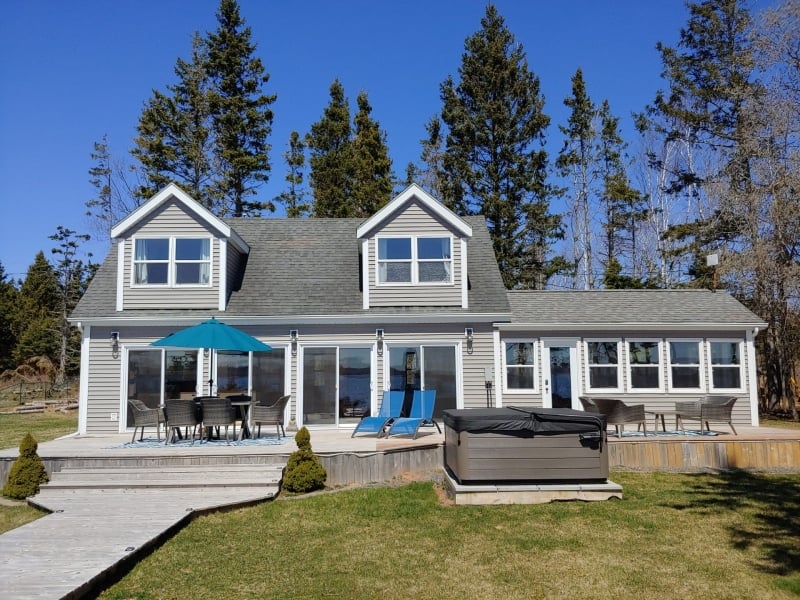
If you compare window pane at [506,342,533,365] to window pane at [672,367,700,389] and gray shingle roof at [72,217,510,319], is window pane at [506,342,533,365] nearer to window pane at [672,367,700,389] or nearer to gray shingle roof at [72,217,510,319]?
gray shingle roof at [72,217,510,319]

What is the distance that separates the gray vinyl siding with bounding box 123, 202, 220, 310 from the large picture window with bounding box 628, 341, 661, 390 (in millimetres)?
10652

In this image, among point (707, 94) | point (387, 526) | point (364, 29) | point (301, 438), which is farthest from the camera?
point (707, 94)

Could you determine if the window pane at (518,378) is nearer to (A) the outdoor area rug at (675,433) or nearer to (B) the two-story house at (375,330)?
(B) the two-story house at (375,330)

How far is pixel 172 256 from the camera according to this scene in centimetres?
1454

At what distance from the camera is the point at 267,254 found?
16.9m

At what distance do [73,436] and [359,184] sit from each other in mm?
21325

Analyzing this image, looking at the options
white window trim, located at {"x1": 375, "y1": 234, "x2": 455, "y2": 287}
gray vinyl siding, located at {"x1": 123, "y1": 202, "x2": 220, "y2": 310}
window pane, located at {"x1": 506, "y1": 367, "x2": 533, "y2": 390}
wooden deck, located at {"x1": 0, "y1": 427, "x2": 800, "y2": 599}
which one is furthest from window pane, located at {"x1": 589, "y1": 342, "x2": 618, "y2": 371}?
gray vinyl siding, located at {"x1": 123, "y1": 202, "x2": 220, "y2": 310}

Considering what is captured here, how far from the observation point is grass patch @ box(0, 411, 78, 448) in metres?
14.6

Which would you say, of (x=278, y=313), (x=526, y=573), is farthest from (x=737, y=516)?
(x=278, y=313)

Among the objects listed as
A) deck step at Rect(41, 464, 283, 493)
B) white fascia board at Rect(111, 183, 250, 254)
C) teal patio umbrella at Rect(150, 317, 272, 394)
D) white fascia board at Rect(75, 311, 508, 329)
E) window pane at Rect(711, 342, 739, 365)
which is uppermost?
white fascia board at Rect(111, 183, 250, 254)

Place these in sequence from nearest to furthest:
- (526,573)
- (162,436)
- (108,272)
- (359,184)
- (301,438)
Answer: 1. (526,573)
2. (301,438)
3. (162,436)
4. (108,272)
5. (359,184)

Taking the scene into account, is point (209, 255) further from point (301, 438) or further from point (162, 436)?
point (301, 438)

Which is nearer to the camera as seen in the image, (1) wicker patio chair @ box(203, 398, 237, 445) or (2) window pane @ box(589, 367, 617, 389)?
(1) wicker patio chair @ box(203, 398, 237, 445)

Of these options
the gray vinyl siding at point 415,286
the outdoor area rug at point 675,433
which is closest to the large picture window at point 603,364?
the outdoor area rug at point 675,433
